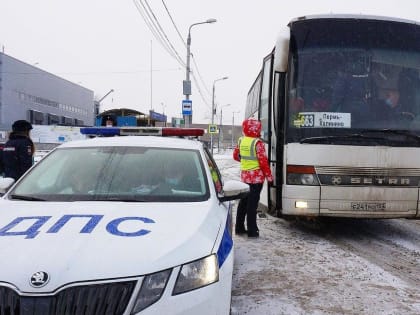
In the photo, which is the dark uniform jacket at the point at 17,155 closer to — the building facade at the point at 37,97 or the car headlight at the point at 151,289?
the car headlight at the point at 151,289

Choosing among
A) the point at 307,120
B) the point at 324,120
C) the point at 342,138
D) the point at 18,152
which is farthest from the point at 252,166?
the point at 18,152

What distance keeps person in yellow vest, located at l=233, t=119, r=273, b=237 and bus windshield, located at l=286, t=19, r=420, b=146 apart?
516 millimetres

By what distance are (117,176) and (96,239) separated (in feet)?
3.89

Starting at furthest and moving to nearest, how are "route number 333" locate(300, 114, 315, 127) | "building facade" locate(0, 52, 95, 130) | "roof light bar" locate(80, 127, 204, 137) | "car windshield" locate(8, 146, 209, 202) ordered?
"building facade" locate(0, 52, 95, 130) < "route number 333" locate(300, 114, 315, 127) < "roof light bar" locate(80, 127, 204, 137) < "car windshield" locate(8, 146, 209, 202)

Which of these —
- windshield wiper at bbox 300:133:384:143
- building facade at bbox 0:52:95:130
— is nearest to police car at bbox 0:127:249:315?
windshield wiper at bbox 300:133:384:143

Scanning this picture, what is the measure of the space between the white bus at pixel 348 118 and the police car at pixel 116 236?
270cm

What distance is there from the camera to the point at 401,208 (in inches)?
249

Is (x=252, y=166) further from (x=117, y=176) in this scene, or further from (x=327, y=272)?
(x=117, y=176)

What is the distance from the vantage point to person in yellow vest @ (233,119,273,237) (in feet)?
21.5

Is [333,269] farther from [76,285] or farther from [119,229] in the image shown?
[76,285]

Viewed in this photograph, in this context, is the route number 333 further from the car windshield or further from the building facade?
the building facade

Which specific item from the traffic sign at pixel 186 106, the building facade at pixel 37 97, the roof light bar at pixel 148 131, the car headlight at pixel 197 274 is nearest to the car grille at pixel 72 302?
the car headlight at pixel 197 274

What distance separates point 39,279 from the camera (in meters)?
2.13

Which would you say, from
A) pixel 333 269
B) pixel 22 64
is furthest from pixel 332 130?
pixel 22 64
